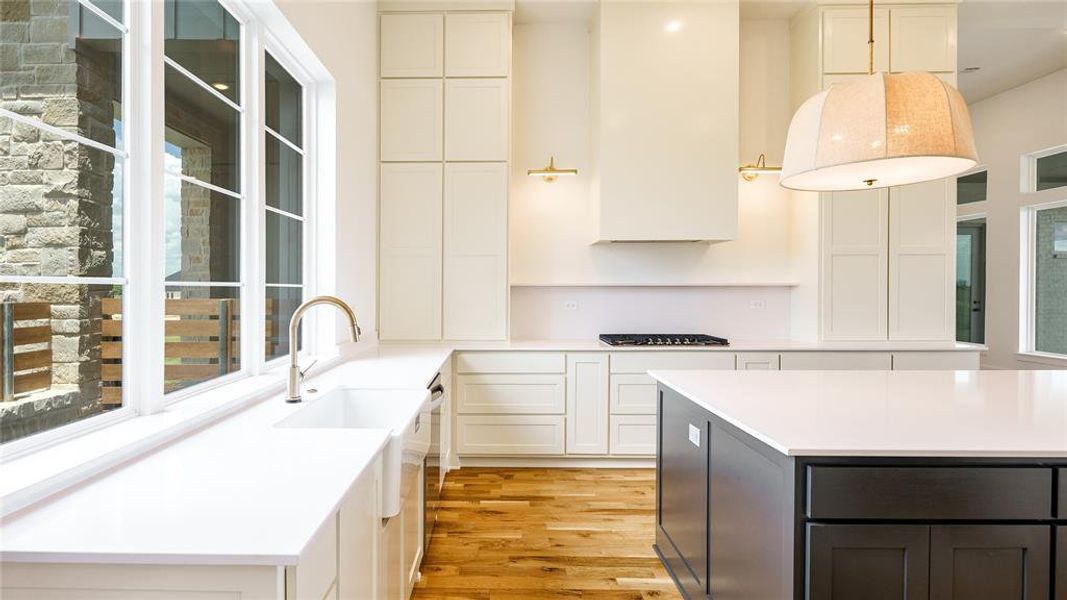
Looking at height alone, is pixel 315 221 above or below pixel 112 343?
above

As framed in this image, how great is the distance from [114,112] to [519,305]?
2.94 meters

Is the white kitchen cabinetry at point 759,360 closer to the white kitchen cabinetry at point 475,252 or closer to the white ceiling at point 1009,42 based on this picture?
the white kitchen cabinetry at point 475,252

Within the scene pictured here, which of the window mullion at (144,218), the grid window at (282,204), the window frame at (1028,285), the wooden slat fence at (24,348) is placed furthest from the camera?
the window frame at (1028,285)

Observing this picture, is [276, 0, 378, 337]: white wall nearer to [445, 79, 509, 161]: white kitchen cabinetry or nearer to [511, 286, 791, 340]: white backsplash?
[445, 79, 509, 161]: white kitchen cabinetry

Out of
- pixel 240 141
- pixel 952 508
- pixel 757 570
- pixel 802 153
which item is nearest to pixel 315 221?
pixel 240 141

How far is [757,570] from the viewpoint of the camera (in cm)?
140

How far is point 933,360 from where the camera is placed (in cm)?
353

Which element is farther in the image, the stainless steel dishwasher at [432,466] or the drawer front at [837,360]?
the drawer front at [837,360]

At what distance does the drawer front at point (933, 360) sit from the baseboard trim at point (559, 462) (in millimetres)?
1910

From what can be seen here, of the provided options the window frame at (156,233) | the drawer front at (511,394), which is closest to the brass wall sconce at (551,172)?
the drawer front at (511,394)

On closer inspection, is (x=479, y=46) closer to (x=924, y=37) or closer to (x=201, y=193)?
(x=201, y=193)

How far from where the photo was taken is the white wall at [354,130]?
2619mm

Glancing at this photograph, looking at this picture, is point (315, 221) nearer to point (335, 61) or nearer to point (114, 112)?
point (335, 61)

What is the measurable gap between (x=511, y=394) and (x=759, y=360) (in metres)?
1.77
